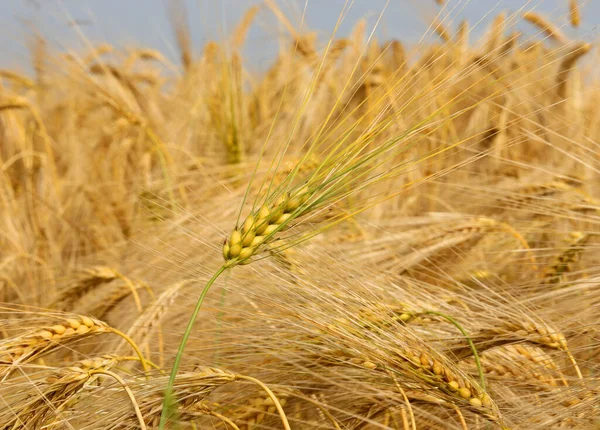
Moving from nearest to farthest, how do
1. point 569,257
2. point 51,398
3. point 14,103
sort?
point 51,398, point 569,257, point 14,103

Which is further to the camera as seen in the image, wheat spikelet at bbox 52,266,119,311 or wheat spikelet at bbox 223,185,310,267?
wheat spikelet at bbox 52,266,119,311

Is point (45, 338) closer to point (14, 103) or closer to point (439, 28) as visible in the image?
point (14, 103)

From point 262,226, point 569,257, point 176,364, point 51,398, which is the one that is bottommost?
point 51,398

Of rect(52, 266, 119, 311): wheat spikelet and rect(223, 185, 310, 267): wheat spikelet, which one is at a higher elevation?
rect(223, 185, 310, 267): wheat spikelet

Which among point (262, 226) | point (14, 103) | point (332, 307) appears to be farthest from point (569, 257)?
point (14, 103)

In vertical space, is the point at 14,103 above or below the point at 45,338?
above

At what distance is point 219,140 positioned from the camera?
2734 mm

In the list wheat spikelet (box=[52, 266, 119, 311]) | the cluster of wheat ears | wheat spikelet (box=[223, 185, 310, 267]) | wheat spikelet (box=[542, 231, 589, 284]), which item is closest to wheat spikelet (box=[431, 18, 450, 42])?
the cluster of wheat ears

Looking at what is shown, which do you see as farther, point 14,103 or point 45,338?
point 14,103

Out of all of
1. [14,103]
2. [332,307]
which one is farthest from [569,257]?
[14,103]

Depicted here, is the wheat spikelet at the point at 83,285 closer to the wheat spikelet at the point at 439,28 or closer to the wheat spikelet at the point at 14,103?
the wheat spikelet at the point at 439,28

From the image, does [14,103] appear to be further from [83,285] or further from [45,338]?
[45,338]

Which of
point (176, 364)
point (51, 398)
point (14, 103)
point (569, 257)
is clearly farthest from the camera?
point (14, 103)

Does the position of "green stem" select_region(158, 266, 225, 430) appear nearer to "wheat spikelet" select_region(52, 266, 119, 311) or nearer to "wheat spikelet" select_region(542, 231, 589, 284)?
"wheat spikelet" select_region(52, 266, 119, 311)
